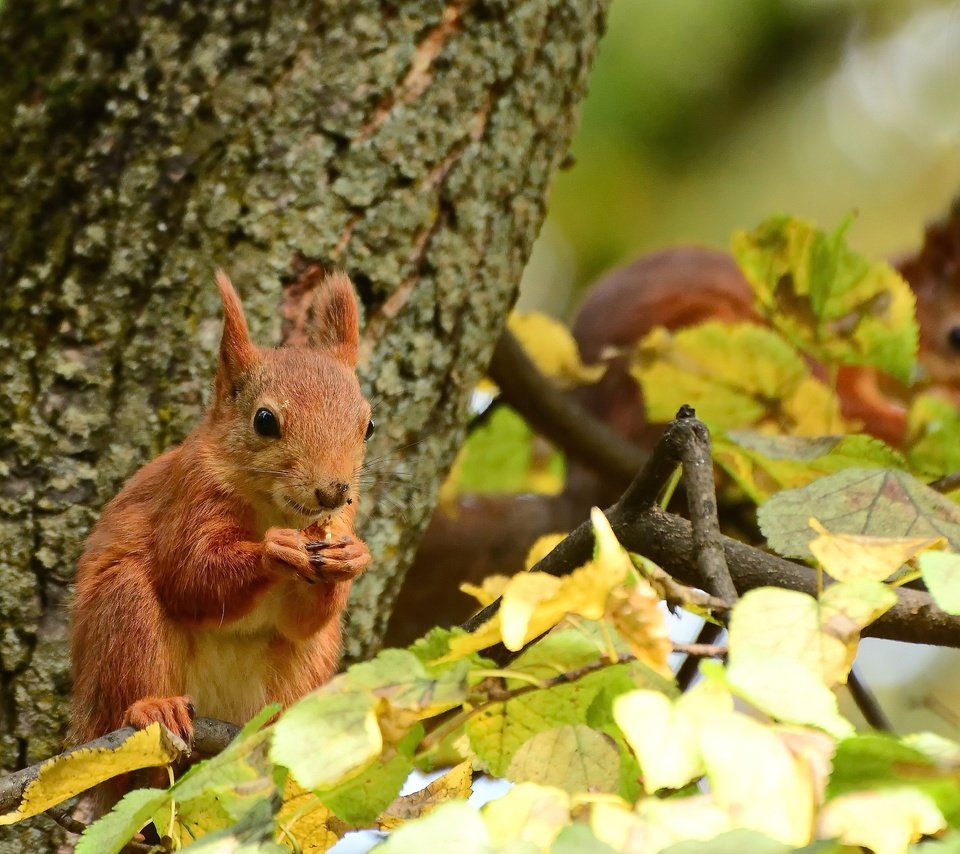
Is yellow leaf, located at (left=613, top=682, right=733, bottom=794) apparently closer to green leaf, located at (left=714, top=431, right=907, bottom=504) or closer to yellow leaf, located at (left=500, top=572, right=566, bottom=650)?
yellow leaf, located at (left=500, top=572, right=566, bottom=650)

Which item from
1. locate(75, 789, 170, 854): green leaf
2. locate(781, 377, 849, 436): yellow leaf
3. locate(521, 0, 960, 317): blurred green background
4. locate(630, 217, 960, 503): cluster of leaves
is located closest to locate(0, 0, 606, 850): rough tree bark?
locate(630, 217, 960, 503): cluster of leaves

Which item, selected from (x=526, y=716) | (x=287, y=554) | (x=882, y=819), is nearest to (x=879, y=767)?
(x=882, y=819)

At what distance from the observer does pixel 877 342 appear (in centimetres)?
149

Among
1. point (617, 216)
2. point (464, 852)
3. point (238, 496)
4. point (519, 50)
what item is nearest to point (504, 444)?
point (519, 50)

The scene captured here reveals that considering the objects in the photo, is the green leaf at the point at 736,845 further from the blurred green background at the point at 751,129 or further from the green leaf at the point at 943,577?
the blurred green background at the point at 751,129

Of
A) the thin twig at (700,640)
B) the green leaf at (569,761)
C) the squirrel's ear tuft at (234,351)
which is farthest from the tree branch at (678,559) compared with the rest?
the squirrel's ear tuft at (234,351)

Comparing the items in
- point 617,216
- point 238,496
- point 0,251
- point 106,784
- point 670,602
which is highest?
point 617,216

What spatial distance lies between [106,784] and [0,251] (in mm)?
681

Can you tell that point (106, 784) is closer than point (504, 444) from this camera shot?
Yes

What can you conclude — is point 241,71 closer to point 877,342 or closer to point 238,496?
point 238,496

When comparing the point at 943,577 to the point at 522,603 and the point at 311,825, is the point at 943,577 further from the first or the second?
the point at 311,825

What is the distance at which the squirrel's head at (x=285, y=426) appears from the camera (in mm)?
1247

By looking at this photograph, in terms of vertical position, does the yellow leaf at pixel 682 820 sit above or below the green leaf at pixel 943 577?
below

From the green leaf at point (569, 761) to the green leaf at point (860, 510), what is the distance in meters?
0.22
